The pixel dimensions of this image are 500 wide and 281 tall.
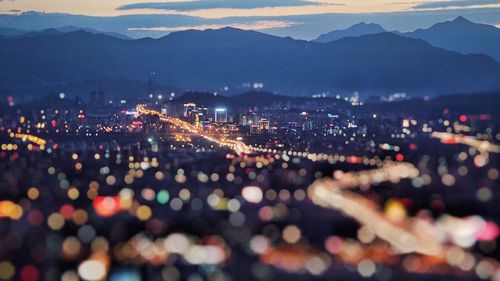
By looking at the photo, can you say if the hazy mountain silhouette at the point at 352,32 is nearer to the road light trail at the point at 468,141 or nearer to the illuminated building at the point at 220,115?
the illuminated building at the point at 220,115

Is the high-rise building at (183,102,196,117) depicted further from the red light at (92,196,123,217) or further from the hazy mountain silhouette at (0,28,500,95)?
the red light at (92,196,123,217)

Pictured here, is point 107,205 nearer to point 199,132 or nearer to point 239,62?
point 199,132

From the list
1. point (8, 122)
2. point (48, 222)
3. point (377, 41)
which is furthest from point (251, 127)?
point (48, 222)

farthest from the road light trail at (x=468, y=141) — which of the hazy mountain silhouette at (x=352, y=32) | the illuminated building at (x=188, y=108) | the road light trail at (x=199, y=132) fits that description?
the hazy mountain silhouette at (x=352, y=32)

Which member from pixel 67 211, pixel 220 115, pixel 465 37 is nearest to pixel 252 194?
pixel 67 211

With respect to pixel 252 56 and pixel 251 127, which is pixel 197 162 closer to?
pixel 251 127

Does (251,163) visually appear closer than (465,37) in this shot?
Yes
